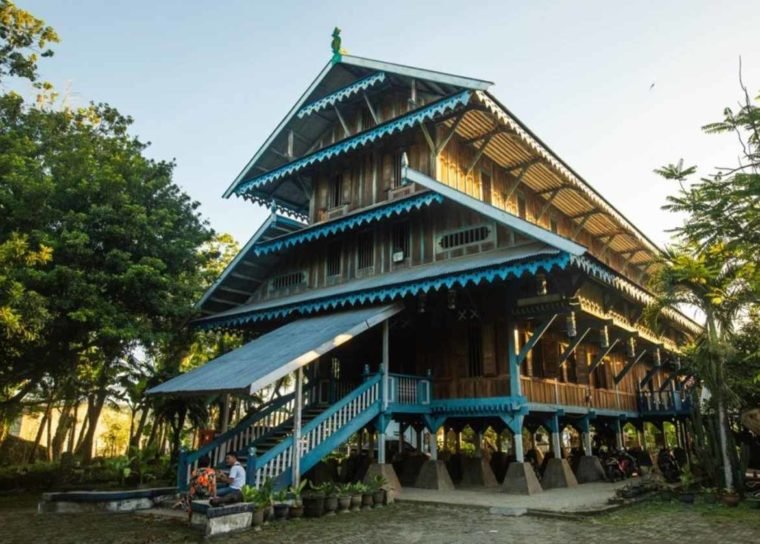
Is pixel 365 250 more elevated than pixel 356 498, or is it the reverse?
pixel 365 250

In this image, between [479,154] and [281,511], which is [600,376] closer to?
[479,154]

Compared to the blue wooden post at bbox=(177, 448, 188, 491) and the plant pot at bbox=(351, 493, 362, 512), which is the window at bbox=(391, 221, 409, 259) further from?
the blue wooden post at bbox=(177, 448, 188, 491)

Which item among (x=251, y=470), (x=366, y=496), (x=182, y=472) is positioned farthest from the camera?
(x=182, y=472)

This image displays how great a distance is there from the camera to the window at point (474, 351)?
15.8 m

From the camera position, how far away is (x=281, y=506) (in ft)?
35.3

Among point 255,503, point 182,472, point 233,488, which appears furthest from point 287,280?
point 255,503

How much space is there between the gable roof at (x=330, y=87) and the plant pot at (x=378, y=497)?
35.5ft

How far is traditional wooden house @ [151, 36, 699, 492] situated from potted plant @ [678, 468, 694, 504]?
11.0ft

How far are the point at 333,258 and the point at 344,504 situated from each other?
9.44m

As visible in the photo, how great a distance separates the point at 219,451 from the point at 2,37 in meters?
17.1

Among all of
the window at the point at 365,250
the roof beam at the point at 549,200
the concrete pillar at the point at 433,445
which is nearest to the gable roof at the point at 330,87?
the window at the point at 365,250

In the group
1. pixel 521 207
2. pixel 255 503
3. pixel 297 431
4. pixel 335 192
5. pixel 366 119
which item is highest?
pixel 366 119

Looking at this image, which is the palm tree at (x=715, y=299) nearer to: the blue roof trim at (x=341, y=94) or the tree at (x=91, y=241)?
the blue roof trim at (x=341, y=94)

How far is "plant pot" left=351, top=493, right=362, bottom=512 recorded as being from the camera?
1195cm
